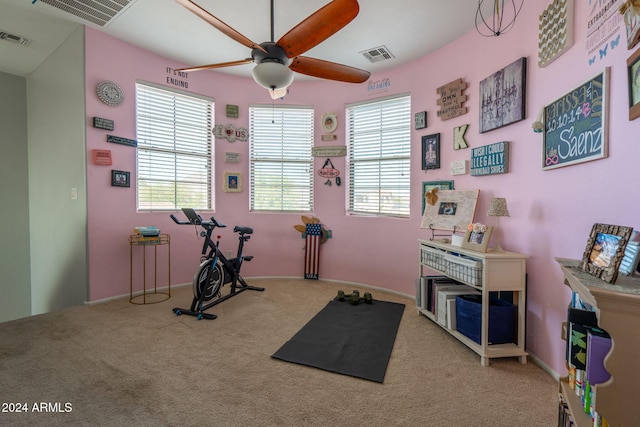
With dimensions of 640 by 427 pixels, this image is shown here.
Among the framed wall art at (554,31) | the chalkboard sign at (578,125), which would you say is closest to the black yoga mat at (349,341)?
the chalkboard sign at (578,125)

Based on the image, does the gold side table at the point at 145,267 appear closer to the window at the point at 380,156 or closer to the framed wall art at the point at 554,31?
the window at the point at 380,156

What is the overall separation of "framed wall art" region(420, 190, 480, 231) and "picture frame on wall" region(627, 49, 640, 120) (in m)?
1.43

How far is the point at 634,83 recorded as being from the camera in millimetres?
1381

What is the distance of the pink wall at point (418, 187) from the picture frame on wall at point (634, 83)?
0.08 m

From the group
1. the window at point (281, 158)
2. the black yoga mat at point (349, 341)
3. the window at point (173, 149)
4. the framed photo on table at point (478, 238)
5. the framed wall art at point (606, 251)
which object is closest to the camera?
the framed wall art at point (606, 251)

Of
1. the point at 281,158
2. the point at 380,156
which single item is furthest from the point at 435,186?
the point at 281,158

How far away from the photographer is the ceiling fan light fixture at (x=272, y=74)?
6.68ft

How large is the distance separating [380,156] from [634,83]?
2.81 m

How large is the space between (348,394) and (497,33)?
306 centimetres

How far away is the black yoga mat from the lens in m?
2.21

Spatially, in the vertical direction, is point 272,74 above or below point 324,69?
below

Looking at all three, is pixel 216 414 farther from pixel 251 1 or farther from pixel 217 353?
pixel 251 1

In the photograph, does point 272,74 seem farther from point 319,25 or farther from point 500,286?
point 500,286

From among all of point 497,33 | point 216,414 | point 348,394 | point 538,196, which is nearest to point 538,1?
point 497,33
